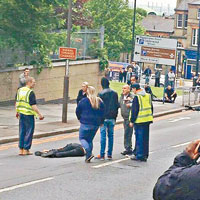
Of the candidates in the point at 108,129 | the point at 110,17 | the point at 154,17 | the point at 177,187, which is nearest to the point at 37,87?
the point at 108,129

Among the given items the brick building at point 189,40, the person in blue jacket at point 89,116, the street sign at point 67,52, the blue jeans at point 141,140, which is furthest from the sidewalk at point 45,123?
the brick building at point 189,40

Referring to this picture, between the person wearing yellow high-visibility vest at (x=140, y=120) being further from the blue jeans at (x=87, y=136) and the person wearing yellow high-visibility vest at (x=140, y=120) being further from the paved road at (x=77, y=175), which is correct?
the blue jeans at (x=87, y=136)

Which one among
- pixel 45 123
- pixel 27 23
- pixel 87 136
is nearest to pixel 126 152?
pixel 87 136

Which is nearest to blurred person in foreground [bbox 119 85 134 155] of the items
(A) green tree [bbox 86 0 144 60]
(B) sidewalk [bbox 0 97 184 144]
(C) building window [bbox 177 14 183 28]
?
(B) sidewalk [bbox 0 97 184 144]

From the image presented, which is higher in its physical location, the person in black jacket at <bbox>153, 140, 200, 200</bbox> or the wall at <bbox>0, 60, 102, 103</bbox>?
the person in black jacket at <bbox>153, 140, 200, 200</bbox>

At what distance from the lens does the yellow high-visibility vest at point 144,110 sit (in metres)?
16.1

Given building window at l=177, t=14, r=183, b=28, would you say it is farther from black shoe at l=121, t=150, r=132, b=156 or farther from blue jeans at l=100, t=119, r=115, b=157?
blue jeans at l=100, t=119, r=115, b=157

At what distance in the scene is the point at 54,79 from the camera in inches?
1268

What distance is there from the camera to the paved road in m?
12.0

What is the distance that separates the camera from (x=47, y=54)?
31.5 meters

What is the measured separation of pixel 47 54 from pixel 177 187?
86.0ft

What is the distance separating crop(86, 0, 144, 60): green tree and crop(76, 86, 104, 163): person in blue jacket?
6613cm

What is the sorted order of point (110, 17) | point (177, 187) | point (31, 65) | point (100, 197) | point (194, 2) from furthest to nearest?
point (194, 2)
point (110, 17)
point (31, 65)
point (100, 197)
point (177, 187)

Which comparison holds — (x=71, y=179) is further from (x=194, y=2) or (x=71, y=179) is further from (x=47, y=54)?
(x=194, y=2)
